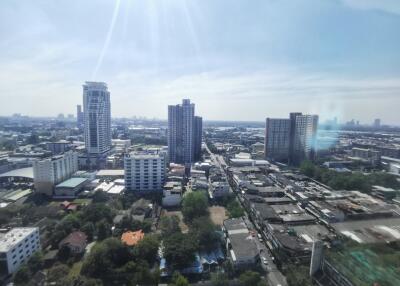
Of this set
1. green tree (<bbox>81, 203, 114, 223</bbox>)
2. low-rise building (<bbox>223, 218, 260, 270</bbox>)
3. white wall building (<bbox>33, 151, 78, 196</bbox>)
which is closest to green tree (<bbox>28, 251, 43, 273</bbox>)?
green tree (<bbox>81, 203, 114, 223</bbox>)

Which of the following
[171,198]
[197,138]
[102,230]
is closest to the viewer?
[102,230]

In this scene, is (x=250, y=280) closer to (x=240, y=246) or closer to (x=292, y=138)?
(x=240, y=246)

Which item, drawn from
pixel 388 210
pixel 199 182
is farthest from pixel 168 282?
pixel 388 210

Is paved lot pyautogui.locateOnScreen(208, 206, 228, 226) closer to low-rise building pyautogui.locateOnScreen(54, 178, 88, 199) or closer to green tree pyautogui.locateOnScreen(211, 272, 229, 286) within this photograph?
green tree pyautogui.locateOnScreen(211, 272, 229, 286)

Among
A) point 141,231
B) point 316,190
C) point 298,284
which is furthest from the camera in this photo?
point 316,190

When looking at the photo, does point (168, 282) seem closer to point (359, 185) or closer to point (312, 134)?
point (359, 185)

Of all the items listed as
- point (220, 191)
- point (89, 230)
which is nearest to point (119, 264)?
point (89, 230)
